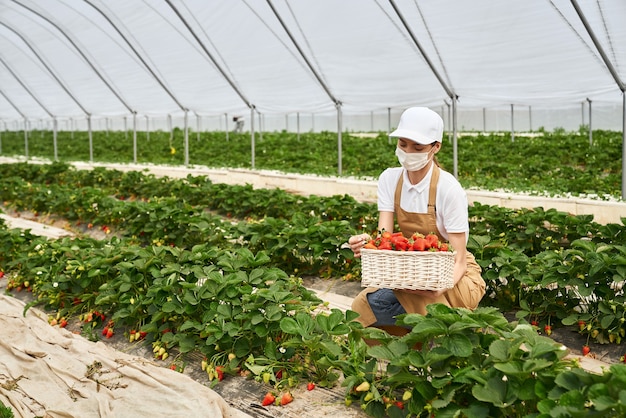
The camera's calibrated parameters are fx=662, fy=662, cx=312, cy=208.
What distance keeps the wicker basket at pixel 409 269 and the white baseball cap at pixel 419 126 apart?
1.92 ft

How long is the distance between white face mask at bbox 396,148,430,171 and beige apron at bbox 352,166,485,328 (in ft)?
0.40

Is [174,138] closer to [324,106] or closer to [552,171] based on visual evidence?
[324,106]

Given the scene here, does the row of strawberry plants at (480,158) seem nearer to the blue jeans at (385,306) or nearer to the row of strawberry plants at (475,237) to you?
the row of strawberry plants at (475,237)

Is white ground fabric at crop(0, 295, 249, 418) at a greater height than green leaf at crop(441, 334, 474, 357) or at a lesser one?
lesser

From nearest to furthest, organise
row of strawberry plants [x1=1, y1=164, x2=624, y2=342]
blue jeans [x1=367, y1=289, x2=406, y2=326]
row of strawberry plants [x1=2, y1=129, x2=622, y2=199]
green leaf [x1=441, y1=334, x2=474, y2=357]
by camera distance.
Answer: green leaf [x1=441, y1=334, x2=474, y2=357], blue jeans [x1=367, y1=289, x2=406, y2=326], row of strawberry plants [x1=1, y1=164, x2=624, y2=342], row of strawberry plants [x1=2, y1=129, x2=622, y2=199]

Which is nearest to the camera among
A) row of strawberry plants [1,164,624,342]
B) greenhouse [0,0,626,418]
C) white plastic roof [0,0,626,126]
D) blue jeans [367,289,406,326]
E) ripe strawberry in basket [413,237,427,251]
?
greenhouse [0,0,626,418]

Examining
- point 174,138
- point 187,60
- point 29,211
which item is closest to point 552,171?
point 187,60

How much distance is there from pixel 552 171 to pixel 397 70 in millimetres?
3788

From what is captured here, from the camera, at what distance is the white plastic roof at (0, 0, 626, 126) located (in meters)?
8.59

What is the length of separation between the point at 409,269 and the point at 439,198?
530 mm

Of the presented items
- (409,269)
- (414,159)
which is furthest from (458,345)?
(414,159)

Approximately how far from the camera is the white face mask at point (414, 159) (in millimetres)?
3365

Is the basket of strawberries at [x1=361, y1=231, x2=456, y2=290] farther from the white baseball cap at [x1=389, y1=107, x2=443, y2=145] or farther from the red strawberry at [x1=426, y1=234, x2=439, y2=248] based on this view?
the white baseball cap at [x1=389, y1=107, x2=443, y2=145]

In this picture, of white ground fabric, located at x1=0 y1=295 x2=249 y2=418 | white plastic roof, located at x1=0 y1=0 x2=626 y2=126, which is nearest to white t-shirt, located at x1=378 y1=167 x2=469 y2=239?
white ground fabric, located at x1=0 y1=295 x2=249 y2=418
